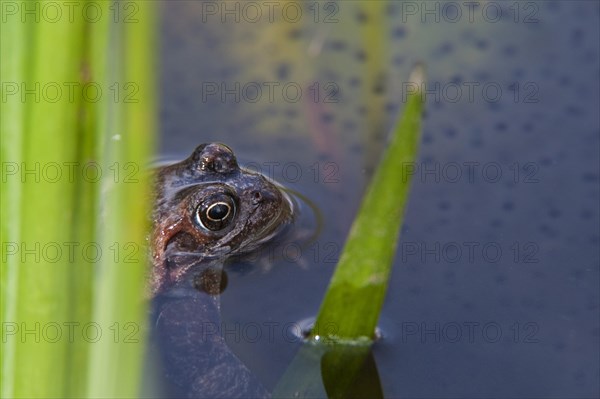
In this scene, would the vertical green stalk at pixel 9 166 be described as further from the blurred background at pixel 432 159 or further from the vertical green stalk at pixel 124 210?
the blurred background at pixel 432 159

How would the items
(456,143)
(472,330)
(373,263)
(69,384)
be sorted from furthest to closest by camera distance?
(456,143) → (472,330) → (373,263) → (69,384)

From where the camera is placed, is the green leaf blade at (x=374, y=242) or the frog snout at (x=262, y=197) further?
the frog snout at (x=262, y=197)

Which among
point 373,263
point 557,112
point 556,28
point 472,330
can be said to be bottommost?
point 472,330

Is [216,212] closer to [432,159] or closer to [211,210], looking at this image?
[211,210]

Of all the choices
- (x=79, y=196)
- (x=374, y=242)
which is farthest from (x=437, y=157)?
(x=79, y=196)

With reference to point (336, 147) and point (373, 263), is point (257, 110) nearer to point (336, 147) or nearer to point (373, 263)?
point (336, 147)

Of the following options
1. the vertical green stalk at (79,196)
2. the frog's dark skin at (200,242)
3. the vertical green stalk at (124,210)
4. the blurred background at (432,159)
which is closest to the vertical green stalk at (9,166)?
the vertical green stalk at (79,196)

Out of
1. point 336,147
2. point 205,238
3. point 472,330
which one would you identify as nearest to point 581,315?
point 472,330
